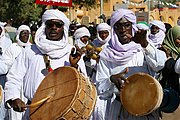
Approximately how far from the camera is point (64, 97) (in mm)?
4422

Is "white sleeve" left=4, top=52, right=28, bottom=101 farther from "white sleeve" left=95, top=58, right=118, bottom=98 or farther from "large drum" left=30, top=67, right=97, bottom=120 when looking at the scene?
"white sleeve" left=95, top=58, right=118, bottom=98

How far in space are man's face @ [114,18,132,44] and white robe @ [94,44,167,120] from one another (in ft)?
0.62

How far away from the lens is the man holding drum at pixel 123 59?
4879mm

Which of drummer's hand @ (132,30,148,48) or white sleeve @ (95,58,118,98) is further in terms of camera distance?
white sleeve @ (95,58,118,98)

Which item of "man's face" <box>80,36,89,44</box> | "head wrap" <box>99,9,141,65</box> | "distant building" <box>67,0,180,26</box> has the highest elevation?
"head wrap" <box>99,9,141,65</box>

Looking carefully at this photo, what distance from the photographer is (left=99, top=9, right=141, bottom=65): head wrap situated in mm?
4992

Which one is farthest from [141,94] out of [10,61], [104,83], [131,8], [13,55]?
[131,8]

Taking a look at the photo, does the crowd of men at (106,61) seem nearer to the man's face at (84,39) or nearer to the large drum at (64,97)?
the large drum at (64,97)

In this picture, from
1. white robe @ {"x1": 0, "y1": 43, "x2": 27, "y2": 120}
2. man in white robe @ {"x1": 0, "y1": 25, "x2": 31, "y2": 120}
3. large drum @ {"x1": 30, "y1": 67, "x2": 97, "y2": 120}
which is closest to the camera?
large drum @ {"x1": 30, "y1": 67, "x2": 97, "y2": 120}

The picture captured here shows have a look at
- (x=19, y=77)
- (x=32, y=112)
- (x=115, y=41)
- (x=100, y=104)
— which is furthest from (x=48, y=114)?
(x=100, y=104)

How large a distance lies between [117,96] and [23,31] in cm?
543

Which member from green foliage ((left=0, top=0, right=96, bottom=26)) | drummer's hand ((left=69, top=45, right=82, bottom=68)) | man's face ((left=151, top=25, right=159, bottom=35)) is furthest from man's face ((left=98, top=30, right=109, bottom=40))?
green foliage ((left=0, top=0, right=96, bottom=26))

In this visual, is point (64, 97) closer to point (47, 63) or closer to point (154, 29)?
point (47, 63)

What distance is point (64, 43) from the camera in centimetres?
507
